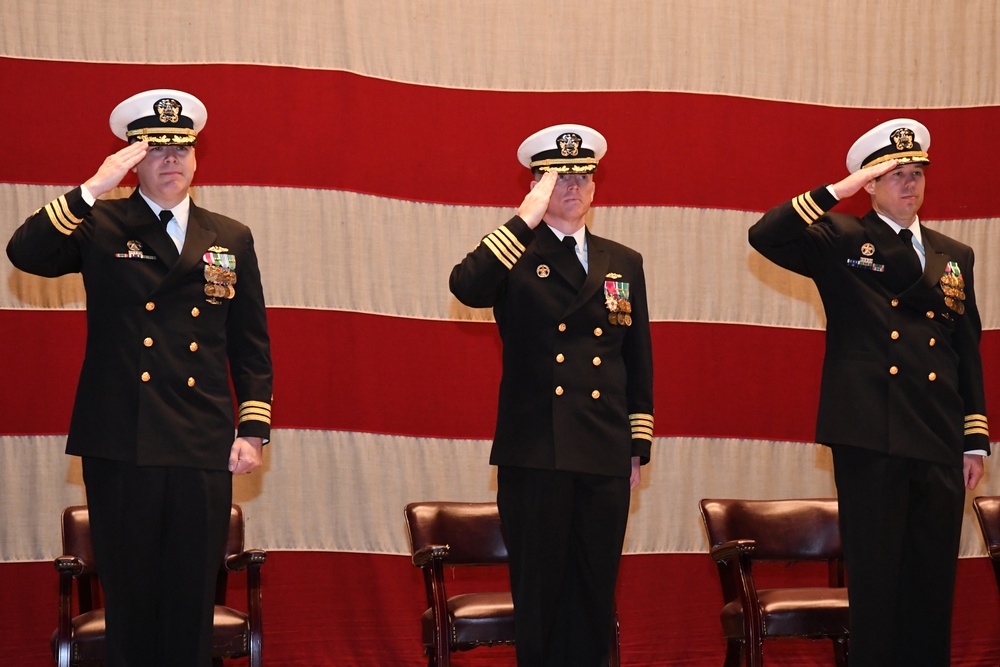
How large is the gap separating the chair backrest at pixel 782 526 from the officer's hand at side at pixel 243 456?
1.81m

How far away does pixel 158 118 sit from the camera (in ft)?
11.7

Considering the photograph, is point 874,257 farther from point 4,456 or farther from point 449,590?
point 4,456

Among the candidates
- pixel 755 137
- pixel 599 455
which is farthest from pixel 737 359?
pixel 599 455

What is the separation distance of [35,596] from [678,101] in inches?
132

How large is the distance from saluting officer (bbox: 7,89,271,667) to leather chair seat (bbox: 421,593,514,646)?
96 centimetres

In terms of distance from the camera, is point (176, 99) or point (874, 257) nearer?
point (176, 99)

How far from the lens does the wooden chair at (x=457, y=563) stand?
412 cm

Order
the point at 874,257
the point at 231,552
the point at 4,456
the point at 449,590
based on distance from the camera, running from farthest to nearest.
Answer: the point at 449,590 < the point at 4,456 < the point at 231,552 < the point at 874,257

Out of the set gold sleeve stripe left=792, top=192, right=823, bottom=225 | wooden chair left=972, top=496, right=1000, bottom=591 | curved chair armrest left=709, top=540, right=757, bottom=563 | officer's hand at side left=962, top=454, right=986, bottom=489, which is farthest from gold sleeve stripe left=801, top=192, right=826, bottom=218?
wooden chair left=972, top=496, right=1000, bottom=591

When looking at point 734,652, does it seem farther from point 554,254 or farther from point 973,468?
point 554,254

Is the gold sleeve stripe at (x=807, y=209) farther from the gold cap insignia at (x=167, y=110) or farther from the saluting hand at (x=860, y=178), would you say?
the gold cap insignia at (x=167, y=110)

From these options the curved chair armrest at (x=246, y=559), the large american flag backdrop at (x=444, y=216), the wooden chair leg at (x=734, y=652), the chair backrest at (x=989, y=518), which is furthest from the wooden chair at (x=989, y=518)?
the curved chair armrest at (x=246, y=559)

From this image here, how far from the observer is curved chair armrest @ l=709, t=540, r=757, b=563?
428 cm

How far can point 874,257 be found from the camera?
13.1ft
